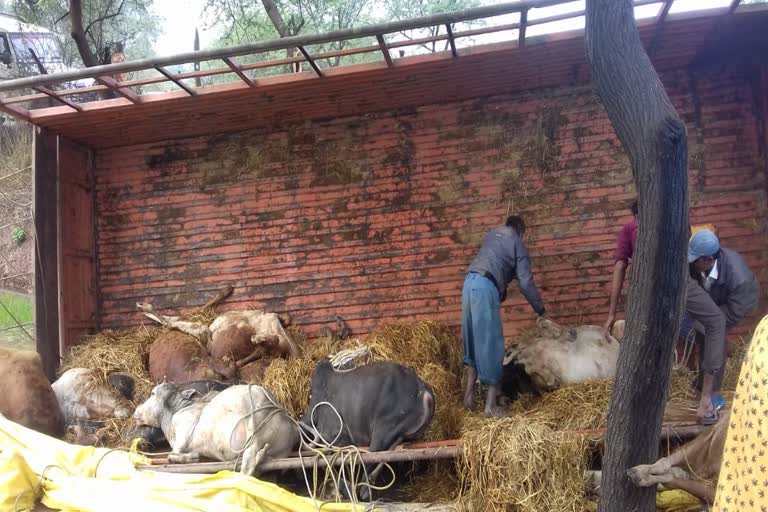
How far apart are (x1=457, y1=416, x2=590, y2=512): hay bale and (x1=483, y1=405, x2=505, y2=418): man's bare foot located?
83 cm

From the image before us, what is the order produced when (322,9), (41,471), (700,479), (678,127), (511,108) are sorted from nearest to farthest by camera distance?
1. (678,127)
2. (700,479)
3. (41,471)
4. (511,108)
5. (322,9)

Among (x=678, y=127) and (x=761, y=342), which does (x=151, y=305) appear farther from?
(x=761, y=342)

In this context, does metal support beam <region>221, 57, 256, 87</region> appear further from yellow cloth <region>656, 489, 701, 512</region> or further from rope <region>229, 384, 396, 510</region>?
yellow cloth <region>656, 489, 701, 512</region>

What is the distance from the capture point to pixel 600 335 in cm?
560

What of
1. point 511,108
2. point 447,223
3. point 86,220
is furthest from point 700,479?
point 86,220

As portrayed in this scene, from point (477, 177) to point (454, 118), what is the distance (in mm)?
793

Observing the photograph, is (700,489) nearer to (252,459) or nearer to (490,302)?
(490,302)

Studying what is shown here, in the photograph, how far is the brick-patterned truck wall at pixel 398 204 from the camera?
652 cm

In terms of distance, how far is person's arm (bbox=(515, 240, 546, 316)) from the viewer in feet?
17.8

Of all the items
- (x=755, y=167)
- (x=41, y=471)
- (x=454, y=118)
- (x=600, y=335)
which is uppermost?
(x=454, y=118)

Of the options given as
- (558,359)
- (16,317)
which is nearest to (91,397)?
(558,359)

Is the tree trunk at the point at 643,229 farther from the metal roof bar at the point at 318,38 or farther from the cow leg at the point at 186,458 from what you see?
the cow leg at the point at 186,458

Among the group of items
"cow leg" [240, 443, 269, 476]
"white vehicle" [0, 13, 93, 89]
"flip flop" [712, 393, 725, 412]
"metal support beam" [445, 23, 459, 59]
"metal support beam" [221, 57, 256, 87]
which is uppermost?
"white vehicle" [0, 13, 93, 89]

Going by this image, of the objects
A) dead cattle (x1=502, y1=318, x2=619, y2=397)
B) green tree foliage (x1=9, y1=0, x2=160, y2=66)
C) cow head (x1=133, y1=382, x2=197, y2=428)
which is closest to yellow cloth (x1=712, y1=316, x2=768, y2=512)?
dead cattle (x1=502, y1=318, x2=619, y2=397)
